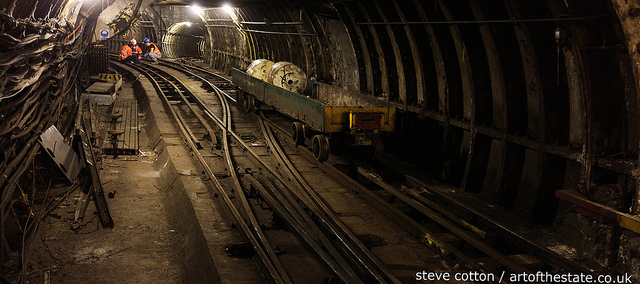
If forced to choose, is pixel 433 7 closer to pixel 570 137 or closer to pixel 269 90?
pixel 570 137

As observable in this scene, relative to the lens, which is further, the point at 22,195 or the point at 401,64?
the point at 401,64

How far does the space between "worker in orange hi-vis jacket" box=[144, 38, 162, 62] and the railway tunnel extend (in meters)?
22.4

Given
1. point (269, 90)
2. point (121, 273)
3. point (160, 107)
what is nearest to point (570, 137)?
point (121, 273)

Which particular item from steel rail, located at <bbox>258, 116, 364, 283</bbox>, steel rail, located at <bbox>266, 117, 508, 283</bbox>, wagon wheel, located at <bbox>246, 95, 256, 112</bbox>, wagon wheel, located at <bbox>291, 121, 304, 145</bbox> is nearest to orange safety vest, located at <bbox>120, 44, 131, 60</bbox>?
wagon wheel, located at <bbox>246, 95, 256, 112</bbox>

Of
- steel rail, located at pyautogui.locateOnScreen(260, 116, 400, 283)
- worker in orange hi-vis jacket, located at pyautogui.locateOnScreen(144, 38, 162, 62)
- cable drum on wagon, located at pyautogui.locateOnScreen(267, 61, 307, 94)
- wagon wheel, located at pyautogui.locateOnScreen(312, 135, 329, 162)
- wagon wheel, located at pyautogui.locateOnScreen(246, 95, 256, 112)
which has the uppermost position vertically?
worker in orange hi-vis jacket, located at pyautogui.locateOnScreen(144, 38, 162, 62)

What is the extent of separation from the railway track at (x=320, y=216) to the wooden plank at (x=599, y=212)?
633 millimetres

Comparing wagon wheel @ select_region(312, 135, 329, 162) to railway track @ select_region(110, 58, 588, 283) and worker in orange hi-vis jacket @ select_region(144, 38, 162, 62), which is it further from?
worker in orange hi-vis jacket @ select_region(144, 38, 162, 62)

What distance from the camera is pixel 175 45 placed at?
37.2 m

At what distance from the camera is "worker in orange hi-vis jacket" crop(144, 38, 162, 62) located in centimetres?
3512

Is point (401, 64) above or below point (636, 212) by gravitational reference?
above

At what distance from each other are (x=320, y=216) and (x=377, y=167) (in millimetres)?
3219

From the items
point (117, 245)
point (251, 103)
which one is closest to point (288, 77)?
point (251, 103)

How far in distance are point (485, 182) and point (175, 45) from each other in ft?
107

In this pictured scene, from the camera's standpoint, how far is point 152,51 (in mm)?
35750
